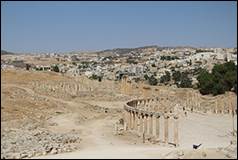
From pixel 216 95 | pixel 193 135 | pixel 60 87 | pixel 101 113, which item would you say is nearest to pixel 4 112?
pixel 101 113

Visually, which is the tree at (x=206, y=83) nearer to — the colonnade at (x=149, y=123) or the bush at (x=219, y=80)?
the bush at (x=219, y=80)

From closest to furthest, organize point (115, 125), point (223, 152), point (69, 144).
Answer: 1. point (223, 152)
2. point (69, 144)
3. point (115, 125)

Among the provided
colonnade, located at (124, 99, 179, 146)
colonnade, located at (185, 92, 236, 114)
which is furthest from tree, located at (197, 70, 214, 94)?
colonnade, located at (124, 99, 179, 146)

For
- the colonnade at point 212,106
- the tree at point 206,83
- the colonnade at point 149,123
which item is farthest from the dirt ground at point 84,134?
the tree at point 206,83

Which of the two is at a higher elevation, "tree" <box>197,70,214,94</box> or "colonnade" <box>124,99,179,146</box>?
"tree" <box>197,70,214,94</box>

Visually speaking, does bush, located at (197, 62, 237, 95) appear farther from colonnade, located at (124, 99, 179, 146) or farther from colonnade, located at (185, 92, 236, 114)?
colonnade, located at (124, 99, 179, 146)

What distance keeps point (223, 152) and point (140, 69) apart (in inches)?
3856

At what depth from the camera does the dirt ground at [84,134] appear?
20047mm

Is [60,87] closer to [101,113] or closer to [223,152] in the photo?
[101,113]

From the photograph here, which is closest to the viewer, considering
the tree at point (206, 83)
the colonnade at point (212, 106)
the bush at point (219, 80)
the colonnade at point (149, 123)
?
the colonnade at point (149, 123)

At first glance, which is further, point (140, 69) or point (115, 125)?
point (140, 69)

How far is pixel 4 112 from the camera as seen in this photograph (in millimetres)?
32125

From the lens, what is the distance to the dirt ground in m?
20.0

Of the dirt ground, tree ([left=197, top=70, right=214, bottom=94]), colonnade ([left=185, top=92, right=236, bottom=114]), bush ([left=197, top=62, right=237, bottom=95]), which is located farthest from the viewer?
tree ([left=197, top=70, right=214, bottom=94])
